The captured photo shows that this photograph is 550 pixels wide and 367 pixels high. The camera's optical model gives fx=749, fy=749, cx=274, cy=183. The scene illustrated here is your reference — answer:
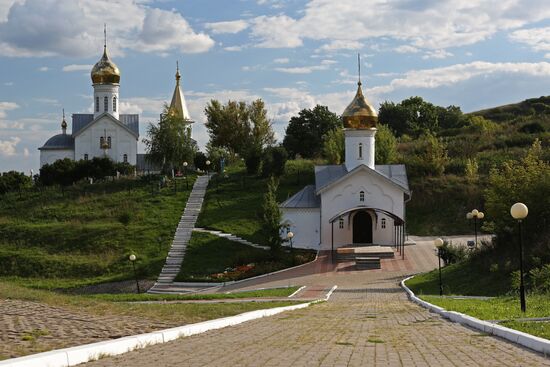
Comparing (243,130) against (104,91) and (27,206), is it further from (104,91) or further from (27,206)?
(27,206)

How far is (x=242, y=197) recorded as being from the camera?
5041 cm

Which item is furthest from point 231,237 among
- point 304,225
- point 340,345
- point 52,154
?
point 340,345

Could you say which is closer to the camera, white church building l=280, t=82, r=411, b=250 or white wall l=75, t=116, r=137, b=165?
white church building l=280, t=82, r=411, b=250

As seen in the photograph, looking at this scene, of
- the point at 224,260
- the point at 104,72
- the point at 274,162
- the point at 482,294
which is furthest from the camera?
the point at 104,72

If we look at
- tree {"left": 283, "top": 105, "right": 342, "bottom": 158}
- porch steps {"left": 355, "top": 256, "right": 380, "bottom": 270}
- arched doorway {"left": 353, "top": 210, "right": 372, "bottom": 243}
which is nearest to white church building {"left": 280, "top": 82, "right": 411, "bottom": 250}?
arched doorway {"left": 353, "top": 210, "right": 372, "bottom": 243}

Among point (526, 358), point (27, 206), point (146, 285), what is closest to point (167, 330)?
point (526, 358)

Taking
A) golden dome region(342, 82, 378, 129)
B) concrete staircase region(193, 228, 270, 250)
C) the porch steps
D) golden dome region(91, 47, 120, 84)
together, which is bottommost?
the porch steps

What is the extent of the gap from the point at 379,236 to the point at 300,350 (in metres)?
33.2

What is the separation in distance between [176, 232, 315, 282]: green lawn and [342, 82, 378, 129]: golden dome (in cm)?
883

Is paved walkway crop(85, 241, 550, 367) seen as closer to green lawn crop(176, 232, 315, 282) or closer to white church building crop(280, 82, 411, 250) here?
green lawn crop(176, 232, 315, 282)

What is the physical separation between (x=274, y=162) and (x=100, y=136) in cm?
1771

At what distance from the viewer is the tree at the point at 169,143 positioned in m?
56.0

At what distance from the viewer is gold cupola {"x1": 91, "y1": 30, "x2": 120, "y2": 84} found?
63.8 metres

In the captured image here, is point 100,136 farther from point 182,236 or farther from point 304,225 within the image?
point 304,225
